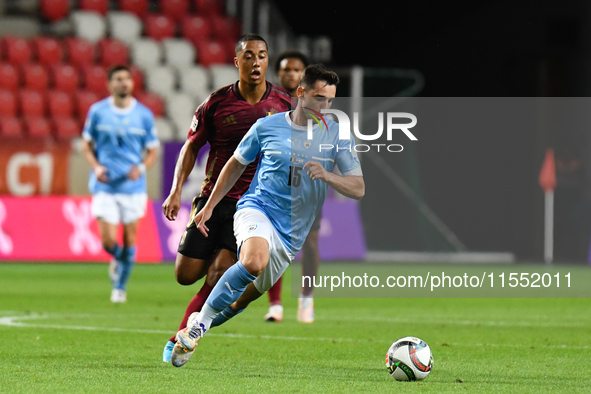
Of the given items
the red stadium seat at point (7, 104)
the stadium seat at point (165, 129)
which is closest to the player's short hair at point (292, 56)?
the stadium seat at point (165, 129)

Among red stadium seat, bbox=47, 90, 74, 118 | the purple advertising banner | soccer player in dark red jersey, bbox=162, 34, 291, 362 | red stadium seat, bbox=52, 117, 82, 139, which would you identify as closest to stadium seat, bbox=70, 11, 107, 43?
red stadium seat, bbox=47, 90, 74, 118

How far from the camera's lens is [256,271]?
5391mm

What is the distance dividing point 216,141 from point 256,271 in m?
1.22

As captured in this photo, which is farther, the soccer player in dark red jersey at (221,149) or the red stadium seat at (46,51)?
the red stadium seat at (46,51)

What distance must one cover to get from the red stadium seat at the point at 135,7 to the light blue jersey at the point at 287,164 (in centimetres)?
1499

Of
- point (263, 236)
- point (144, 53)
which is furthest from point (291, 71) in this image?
point (144, 53)

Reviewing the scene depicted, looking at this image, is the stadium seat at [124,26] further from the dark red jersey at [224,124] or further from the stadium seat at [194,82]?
the dark red jersey at [224,124]

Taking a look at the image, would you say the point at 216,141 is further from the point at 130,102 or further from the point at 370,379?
the point at 130,102

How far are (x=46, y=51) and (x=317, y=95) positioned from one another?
13.8 metres

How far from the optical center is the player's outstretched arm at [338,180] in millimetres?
5328

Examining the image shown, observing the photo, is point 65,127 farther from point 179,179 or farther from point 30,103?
point 179,179

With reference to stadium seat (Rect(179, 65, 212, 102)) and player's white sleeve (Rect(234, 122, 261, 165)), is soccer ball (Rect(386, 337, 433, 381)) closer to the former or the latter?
player's white sleeve (Rect(234, 122, 261, 165))

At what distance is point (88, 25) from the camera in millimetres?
19047

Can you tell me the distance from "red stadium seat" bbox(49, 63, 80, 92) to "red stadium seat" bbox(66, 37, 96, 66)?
1.26 ft
